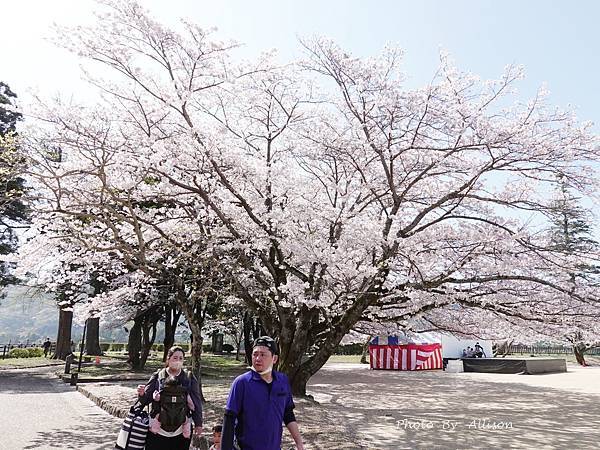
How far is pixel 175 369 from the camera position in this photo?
426cm

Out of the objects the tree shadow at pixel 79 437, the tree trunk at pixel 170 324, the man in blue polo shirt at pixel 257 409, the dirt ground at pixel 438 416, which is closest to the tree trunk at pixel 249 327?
the tree trunk at pixel 170 324

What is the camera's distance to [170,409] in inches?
161

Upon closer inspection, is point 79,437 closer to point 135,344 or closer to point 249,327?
point 249,327

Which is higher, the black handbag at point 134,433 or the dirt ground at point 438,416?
the black handbag at point 134,433

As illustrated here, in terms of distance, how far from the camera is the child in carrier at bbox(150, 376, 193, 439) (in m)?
4.06

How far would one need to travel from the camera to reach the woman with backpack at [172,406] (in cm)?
407

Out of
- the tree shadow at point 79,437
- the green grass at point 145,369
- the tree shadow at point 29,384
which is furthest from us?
the green grass at point 145,369

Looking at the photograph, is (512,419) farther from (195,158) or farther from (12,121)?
(12,121)

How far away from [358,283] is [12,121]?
19.1 m

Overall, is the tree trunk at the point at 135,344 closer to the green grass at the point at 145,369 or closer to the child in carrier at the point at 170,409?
the green grass at the point at 145,369

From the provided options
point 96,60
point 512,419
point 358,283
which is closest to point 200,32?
point 96,60

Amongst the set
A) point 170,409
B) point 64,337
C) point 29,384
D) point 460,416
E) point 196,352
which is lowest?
point 29,384

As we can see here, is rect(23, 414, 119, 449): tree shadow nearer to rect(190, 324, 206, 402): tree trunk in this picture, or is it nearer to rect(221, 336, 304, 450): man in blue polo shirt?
rect(190, 324, 206, 402): tree trunk

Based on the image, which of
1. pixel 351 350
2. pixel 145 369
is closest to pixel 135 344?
pixel 145 369
